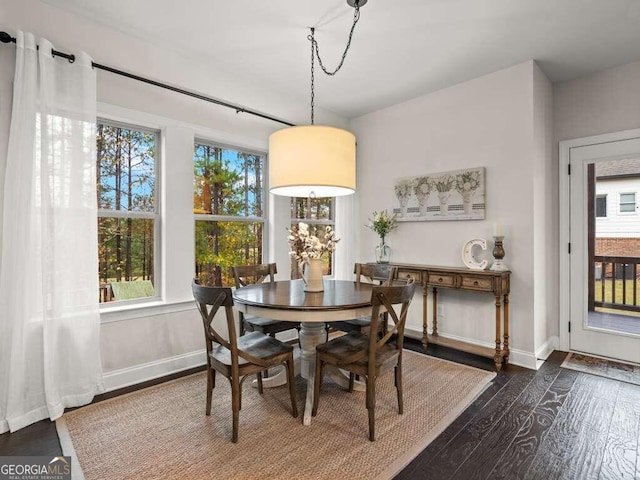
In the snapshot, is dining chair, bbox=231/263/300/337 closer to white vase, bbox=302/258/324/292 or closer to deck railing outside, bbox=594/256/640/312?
white vase, bbox=302/258/324/292

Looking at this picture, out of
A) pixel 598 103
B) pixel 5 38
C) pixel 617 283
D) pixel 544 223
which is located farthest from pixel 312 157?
pixel 617 283

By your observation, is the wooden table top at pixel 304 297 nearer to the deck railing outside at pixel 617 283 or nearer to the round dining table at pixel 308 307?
the round dining table at pixel 308 307

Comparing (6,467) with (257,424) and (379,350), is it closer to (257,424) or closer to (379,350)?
(257,424)

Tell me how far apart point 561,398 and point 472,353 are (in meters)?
0.90

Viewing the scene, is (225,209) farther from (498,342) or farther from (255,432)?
(498,342)

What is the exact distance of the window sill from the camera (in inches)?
105

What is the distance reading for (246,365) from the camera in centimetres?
203

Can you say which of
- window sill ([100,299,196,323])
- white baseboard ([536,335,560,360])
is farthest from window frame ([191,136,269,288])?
white baseboard ([536,335,560,360])

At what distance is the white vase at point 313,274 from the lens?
2.56 meters

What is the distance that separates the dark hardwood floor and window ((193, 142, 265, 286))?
1.35 metres

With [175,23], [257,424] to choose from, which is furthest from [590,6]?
[257,424]

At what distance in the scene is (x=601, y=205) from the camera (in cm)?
331

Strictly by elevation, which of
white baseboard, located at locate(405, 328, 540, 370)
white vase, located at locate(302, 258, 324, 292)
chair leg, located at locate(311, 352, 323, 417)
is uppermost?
white vase, located at locate(302, 258, 324, 292)

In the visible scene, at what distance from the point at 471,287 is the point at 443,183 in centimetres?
117
